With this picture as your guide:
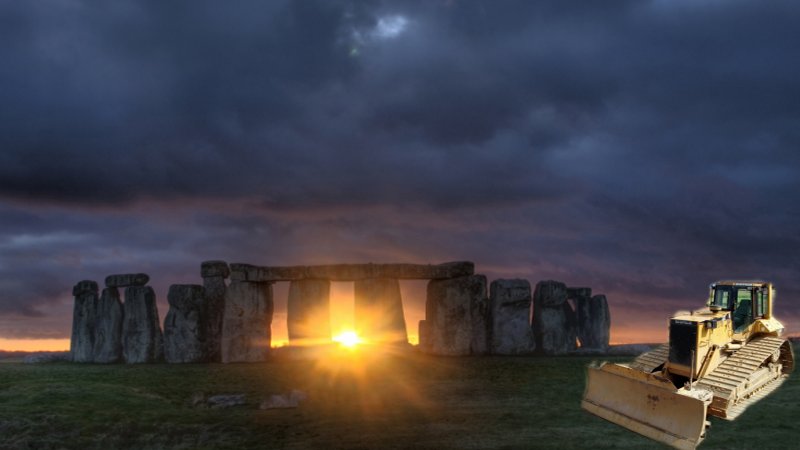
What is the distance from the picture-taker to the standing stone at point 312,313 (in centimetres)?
2994

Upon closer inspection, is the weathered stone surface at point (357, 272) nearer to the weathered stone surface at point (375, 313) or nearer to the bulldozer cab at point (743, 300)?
the weathered stone surface at point (375, 313)

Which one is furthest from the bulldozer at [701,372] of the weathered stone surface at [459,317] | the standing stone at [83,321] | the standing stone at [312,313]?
the standing stone at [83,321]

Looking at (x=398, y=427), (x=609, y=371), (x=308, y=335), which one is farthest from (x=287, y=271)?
(x=609, y=371)

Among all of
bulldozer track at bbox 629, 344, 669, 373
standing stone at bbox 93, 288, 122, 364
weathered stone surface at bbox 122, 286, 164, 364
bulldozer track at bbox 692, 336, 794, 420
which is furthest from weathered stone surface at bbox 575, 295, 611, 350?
standing stone at bbox 93, 288, 122, 364

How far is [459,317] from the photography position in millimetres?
29328

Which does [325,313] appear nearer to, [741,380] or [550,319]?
[550,319]

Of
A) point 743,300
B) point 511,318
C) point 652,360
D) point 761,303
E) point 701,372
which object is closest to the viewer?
point 701,372

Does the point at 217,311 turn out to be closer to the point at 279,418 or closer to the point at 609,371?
the point at 279,418

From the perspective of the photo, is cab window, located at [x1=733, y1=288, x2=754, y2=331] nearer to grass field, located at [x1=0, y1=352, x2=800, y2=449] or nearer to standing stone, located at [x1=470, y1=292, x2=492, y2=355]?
grass field, located at [x1=0, y1=352, x2=800, y2=449]

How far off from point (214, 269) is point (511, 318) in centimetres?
1306

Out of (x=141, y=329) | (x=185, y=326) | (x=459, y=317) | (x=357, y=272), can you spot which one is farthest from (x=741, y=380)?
(x=141, y=329)

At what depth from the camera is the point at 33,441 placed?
16234 mm

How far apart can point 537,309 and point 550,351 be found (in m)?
2.07

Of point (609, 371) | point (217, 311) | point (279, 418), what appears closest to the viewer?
point (609, 371)
